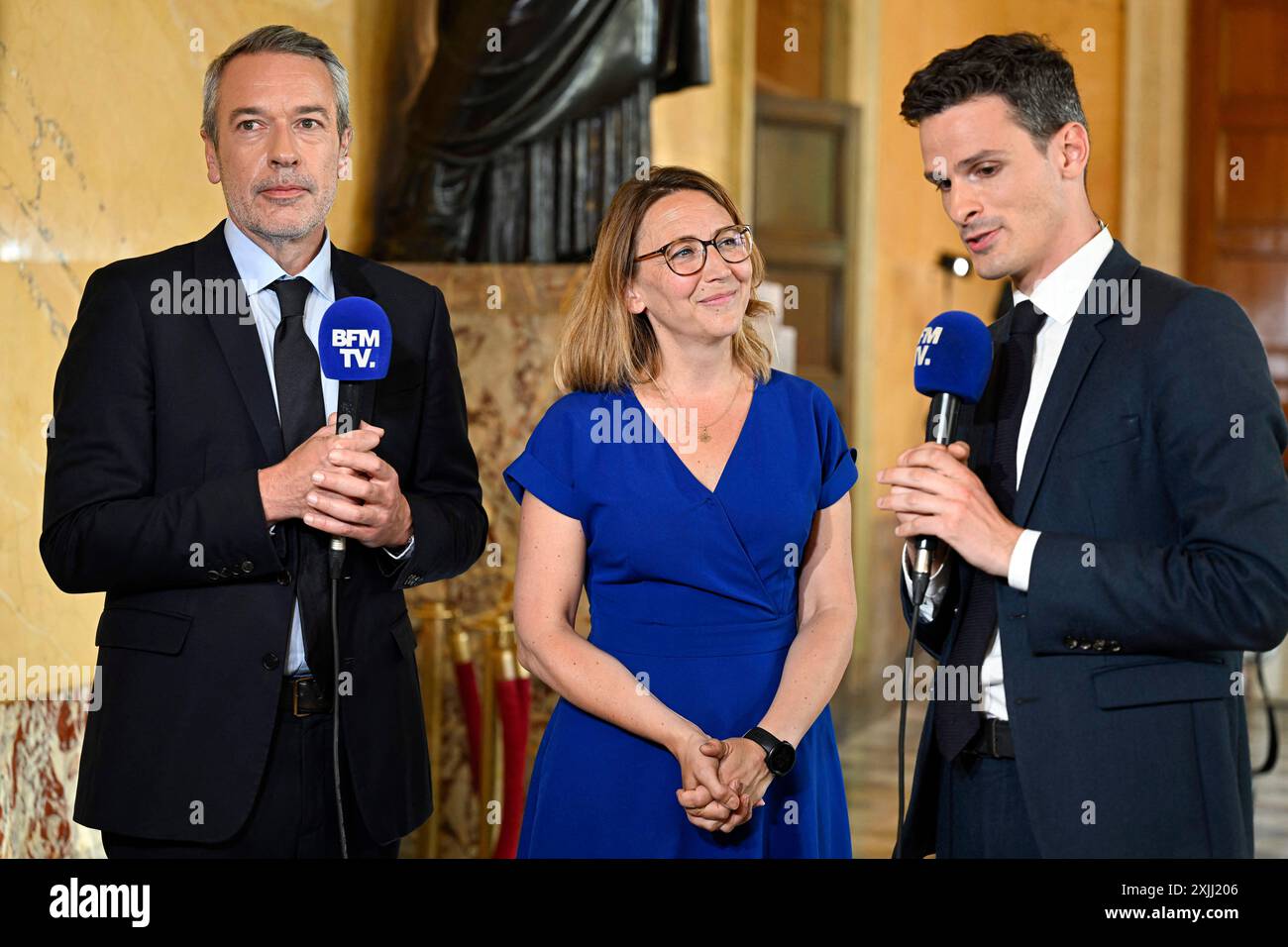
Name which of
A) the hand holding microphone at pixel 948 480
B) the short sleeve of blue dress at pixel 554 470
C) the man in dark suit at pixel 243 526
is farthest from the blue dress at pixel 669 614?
the hand holding microphone at pixel 948 480

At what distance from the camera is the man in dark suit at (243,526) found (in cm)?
213

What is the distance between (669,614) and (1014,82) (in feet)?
3.23

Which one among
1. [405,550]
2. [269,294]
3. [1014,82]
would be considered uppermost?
[1014,82]

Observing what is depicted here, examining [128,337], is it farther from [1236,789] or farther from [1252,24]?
[1252,24]

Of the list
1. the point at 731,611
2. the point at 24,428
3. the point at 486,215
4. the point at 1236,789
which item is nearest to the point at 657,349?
the point at 731,611

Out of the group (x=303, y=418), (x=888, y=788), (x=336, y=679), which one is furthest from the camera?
(x=888, y=788)

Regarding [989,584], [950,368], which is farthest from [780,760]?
[950,368]

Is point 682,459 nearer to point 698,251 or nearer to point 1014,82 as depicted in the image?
point 698,251

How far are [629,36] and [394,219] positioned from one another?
1.05 m

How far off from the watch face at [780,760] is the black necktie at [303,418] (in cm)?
71

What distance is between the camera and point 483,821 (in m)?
4.70

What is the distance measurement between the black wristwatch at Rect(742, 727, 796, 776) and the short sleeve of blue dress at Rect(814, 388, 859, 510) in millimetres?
426

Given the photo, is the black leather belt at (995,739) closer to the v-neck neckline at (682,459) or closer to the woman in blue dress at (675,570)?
the woman in blue dress at (675,570)

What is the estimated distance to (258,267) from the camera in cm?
231
